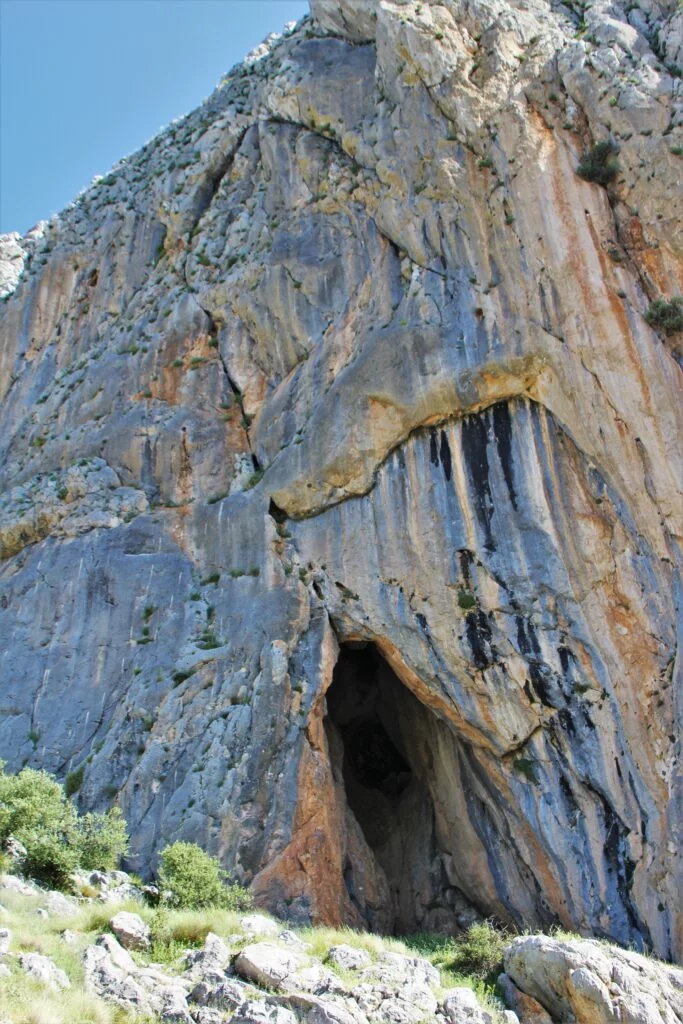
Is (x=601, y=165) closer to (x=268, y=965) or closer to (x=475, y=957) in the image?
(x=475, y=957)

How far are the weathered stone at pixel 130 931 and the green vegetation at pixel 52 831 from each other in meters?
2.38

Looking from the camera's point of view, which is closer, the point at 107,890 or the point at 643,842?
the point at 107,890

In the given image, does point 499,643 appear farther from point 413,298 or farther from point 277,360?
point 277,360

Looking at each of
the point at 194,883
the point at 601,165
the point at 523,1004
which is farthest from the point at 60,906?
the point at 601,165

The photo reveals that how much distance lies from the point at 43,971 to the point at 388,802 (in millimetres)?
13889

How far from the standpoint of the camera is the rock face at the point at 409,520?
15766 millimetres

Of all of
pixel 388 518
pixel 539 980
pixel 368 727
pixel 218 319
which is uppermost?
pixel 218 319

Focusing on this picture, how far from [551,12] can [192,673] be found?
723 inches

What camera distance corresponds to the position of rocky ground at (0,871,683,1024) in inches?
346

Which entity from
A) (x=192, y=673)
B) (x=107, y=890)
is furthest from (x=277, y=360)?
(x=107, y=890)

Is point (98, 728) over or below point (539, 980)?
over

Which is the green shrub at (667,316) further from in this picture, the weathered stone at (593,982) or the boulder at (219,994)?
the boulder at (219,994)

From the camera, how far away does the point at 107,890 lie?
1312cm

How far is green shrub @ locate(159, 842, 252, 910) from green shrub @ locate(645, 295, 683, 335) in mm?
12971
